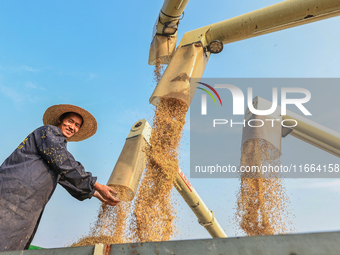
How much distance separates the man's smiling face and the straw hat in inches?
1.7

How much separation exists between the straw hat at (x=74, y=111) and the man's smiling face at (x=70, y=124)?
1.7 inches

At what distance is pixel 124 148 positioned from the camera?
3070 mm

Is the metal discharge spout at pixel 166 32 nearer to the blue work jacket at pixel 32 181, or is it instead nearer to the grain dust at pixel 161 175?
the grain dust at pixel 161 175

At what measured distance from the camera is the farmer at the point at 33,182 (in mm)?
1607

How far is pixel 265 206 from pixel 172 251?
2482 millimetres

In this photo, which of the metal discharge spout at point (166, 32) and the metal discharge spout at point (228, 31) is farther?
the metal discharge spout at point (166, 32)

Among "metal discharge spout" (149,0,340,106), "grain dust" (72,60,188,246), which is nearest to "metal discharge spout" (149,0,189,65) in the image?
"metal discharge spout" (149,0,340,106)

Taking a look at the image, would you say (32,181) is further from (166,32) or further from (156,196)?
(166,32)

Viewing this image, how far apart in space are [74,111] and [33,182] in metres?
0.86

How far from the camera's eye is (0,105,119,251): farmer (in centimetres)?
161

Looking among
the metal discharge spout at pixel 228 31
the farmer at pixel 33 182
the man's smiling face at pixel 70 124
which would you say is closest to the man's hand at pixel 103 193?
the farmer at pixel 33 182

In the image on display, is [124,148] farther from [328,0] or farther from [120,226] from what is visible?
[328,0]

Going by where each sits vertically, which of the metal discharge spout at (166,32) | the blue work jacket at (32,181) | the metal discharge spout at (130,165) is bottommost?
the blue work jacket at (32,181)

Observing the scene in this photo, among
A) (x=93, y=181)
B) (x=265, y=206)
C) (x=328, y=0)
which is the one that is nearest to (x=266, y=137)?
(x=265, y=206)
